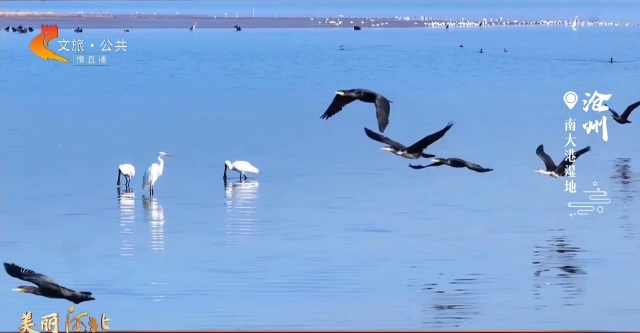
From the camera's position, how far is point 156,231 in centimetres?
1691

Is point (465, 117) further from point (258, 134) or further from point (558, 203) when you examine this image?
point (558, 203)

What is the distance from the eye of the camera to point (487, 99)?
35688mm

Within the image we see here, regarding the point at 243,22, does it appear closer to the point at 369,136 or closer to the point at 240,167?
the point at 240,167

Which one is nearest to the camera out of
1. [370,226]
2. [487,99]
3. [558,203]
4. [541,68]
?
[370,226]

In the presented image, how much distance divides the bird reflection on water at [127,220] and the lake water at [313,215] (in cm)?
5

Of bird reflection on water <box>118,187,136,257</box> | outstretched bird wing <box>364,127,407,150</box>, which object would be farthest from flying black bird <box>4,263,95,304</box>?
outstretched bird wing <box>364,127,407,150</box>

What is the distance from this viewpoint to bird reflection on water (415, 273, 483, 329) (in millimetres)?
12641

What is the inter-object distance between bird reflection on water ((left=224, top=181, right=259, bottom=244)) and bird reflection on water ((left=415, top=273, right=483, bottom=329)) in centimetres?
313

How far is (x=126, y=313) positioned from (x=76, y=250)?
302 centimetres

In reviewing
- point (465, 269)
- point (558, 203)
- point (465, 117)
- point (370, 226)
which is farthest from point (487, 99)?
point (465, 269)

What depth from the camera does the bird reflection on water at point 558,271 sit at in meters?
13.6

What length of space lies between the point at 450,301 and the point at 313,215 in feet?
15.6

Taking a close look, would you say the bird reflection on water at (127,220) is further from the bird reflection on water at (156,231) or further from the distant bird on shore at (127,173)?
the distant bird on shore at (127,173)

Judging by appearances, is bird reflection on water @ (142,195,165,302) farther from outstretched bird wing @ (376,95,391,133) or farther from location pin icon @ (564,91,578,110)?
location pin icon @ (564,91,578,110)
